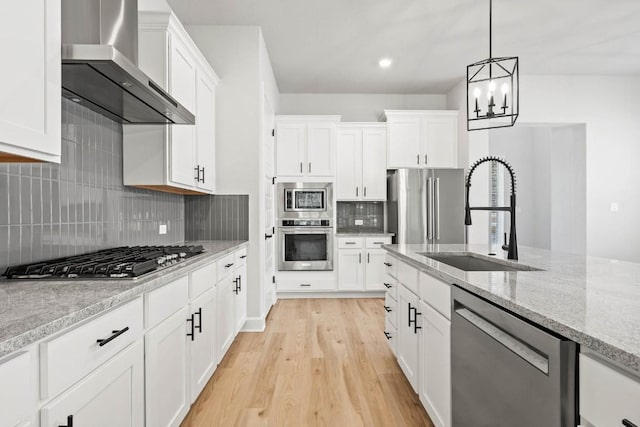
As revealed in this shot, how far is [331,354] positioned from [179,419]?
1428mm

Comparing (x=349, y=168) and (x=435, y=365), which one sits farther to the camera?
(x=349, y=168)

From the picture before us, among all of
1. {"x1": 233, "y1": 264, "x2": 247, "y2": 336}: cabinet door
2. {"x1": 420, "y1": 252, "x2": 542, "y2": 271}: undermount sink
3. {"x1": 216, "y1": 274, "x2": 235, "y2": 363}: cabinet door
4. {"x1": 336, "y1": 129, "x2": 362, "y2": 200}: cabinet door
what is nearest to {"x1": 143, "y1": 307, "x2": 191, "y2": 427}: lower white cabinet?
{"x1": 216, "y1": 274, "x2": 235, "y2": 363}: cabinet door

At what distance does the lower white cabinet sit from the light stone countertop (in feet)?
4.14

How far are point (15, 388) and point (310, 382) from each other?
2008 mm

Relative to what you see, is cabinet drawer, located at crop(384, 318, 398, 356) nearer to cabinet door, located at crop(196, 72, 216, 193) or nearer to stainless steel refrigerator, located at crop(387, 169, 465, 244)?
cabinet door, located at crop(196, 72, 216, 193)

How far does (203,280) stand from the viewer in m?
2.21

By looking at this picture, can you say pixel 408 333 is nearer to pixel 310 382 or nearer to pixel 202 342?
pixel 310 382

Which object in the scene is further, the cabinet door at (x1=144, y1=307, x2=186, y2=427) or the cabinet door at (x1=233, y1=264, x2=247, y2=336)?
the cabinet door at (x1=233, y1=264, x2=247, y2=336)

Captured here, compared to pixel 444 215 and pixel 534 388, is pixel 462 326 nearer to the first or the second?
pixel 534 388

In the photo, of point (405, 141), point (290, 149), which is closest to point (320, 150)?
point (290, 149)

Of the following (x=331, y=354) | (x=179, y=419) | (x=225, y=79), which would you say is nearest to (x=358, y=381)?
(x=331, y=354)

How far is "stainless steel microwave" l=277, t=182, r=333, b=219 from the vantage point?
4.92m

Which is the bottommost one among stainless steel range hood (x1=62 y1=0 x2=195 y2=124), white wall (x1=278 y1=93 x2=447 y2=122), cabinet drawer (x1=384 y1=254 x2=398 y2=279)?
cabinet drawer (x1=384 y1=254 x2=398 y2=279)

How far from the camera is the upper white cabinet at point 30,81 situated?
1.04m
